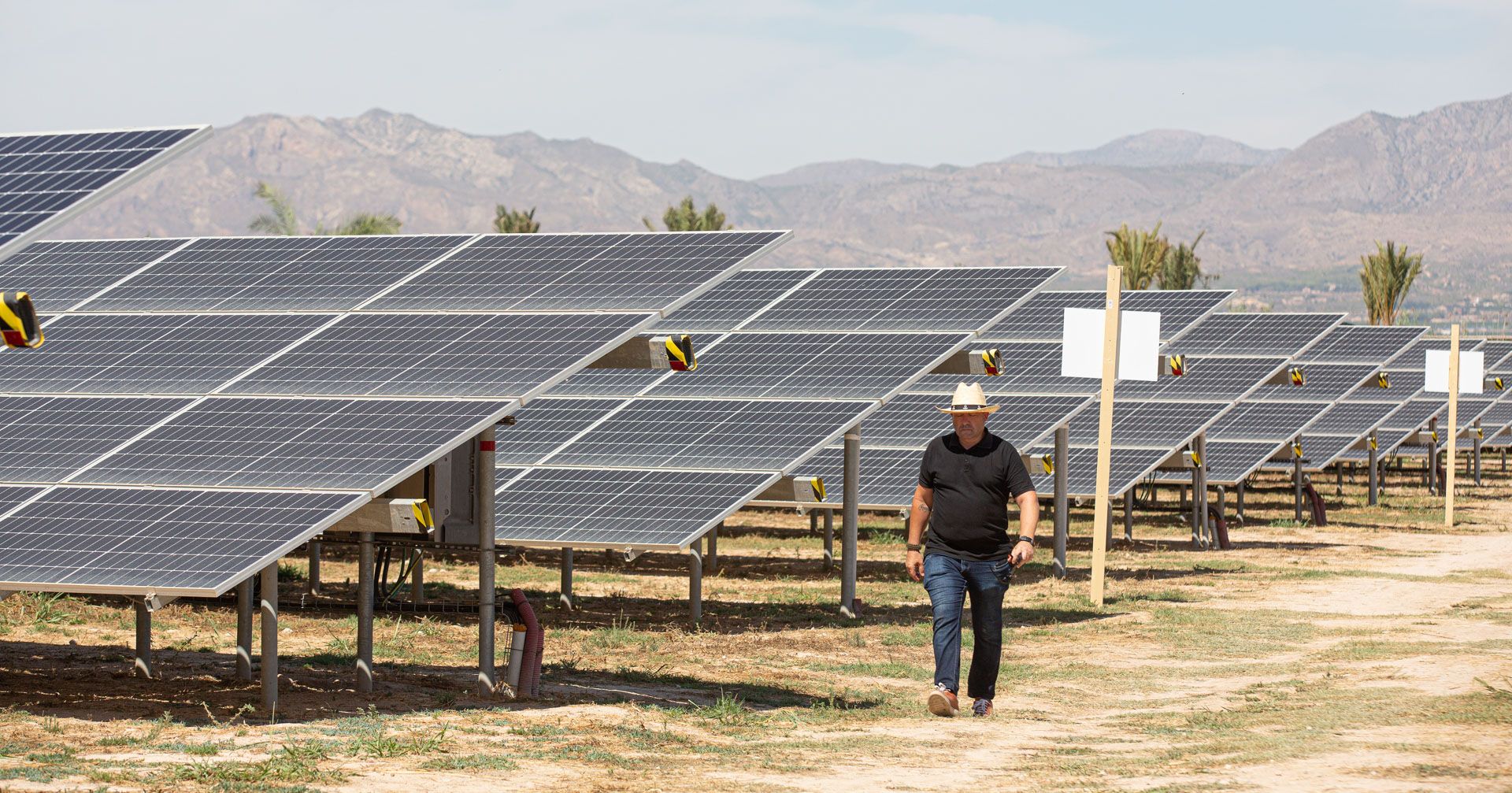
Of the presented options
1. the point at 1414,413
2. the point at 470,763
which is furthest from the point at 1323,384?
the point at 470,763

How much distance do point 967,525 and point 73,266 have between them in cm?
1127

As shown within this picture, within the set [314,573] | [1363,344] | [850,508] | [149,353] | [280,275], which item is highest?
[1363,344]

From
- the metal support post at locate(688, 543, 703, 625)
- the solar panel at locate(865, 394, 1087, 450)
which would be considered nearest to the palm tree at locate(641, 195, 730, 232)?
the solar panel at locate(865, 394, 1087, 450)

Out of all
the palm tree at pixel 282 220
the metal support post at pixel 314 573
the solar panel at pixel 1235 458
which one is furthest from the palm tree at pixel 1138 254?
the metal support post at pixel 314 573

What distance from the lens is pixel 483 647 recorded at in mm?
14039

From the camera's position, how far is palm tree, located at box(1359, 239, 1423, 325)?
75.2 m

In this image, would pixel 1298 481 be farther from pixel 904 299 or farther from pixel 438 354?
pixel 438 354

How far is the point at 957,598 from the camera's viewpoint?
12.9 meters

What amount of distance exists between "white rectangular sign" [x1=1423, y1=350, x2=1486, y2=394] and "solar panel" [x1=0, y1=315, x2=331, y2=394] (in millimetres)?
27209

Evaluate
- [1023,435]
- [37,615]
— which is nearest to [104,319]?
[37,615]

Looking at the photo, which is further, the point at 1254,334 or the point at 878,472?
the point at 1254,334

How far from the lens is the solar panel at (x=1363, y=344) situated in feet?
145

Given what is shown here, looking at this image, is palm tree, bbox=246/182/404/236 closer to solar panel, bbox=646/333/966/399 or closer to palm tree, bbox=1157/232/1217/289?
palm tree, bbox=1157/232/1217/289

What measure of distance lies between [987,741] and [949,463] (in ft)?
6.36
